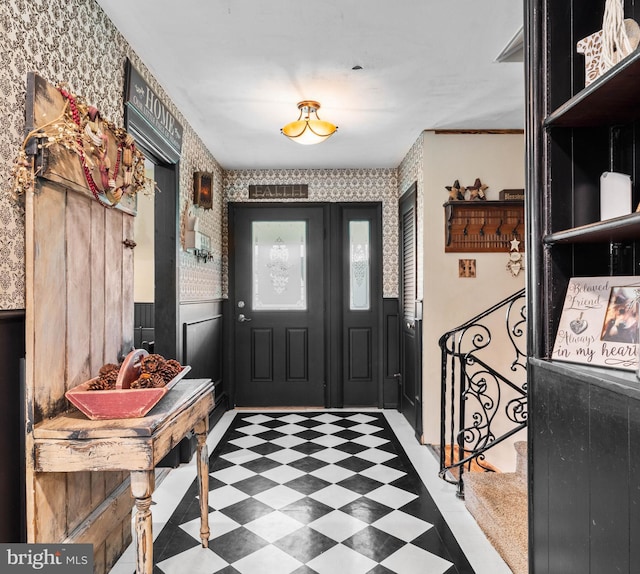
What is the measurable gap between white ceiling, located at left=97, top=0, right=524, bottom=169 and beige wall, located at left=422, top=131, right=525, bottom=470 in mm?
175

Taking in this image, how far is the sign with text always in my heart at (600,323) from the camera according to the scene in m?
1.34

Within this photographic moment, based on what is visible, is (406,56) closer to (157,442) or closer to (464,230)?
(464,230)

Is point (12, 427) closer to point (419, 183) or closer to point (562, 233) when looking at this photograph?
point (562, 233)

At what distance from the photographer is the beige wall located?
398 cm

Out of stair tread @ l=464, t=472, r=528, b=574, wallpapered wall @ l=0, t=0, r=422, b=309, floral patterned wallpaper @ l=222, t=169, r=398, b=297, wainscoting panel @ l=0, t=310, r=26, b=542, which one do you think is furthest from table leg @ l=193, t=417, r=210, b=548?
floral patterned wallpaper @ l=222, t=169, r=398, b=297

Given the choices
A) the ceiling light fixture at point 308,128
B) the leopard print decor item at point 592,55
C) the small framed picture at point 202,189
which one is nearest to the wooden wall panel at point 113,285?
the ceiling light fixture at point 308,128

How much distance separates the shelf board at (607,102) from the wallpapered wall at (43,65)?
173cm

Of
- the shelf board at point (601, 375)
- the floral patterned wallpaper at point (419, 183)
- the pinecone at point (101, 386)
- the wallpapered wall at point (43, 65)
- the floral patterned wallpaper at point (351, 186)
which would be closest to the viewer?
the shelf board at point (601, 375)

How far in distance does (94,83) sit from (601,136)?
208cm

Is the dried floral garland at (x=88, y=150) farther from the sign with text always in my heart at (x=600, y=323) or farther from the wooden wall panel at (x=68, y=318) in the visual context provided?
the sign with text always in my heart at (x=600, y=323)

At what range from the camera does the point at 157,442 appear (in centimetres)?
Result: 165

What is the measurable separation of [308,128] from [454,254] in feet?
5.19

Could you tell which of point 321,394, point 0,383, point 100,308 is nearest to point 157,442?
point 0,383

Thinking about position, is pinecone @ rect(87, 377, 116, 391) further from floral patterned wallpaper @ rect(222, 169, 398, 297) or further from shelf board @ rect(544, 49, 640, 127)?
floral patterned wallpaper @ rect(222, 169, 398, 297)
